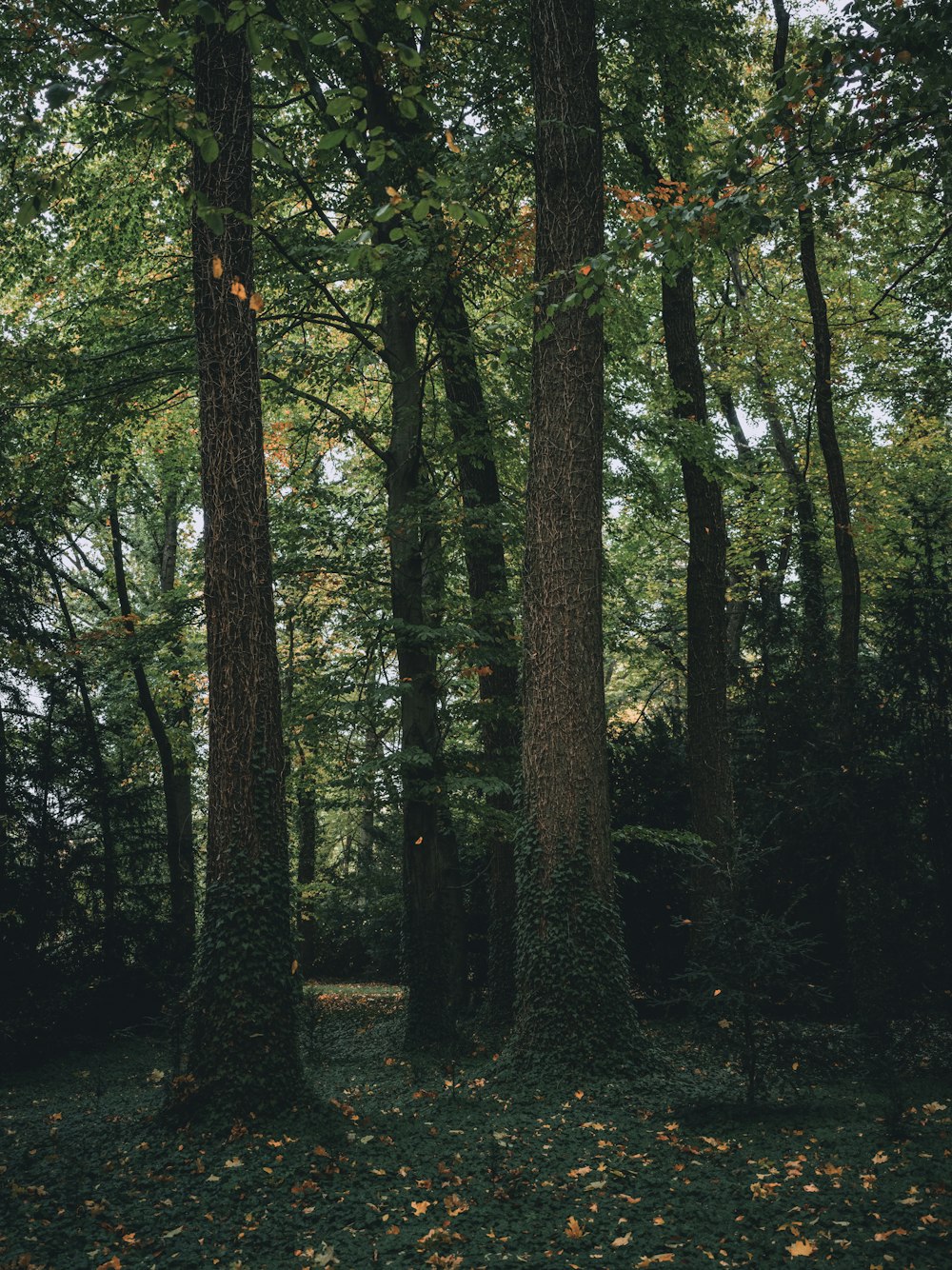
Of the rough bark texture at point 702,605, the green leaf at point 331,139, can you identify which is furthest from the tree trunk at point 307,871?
the green leaf at point 331,139

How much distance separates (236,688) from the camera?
20.8ft

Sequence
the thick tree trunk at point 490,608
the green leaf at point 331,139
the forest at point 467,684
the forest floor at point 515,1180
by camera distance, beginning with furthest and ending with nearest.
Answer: the thick tree trunk at point 490,608 < the forest at point 467,684 < the forest floor at point 515,1180 < the green leaf at point 331,139

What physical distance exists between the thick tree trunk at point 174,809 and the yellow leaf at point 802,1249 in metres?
9.27

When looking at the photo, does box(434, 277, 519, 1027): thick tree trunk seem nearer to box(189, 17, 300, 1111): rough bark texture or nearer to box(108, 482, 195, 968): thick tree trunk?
box(189, 17, 300, 1111): rough bark texture

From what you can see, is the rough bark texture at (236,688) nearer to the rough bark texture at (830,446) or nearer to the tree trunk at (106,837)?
the rough bark texture at (830,446)

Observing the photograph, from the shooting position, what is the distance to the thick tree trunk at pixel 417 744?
9.87m

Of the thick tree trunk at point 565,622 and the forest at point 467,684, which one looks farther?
the thick tree trunk at point 565,622

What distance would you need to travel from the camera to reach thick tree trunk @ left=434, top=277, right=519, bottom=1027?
1021cm

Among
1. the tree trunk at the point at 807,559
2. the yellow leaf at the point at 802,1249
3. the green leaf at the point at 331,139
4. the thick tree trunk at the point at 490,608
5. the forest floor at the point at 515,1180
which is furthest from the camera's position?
the tree trunk at the point at 807,559

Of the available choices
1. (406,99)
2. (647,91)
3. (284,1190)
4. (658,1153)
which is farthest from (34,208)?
(647,91)

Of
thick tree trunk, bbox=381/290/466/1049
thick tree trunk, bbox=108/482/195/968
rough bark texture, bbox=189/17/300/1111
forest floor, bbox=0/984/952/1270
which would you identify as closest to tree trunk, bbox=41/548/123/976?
thick tree trunk, bbox=108/482/195/968

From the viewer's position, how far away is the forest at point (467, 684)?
464 centimetres

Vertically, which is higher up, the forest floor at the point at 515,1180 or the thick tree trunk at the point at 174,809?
the thick tree trunk at the point at 174,809

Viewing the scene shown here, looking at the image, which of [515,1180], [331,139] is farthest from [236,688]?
[331,139]
